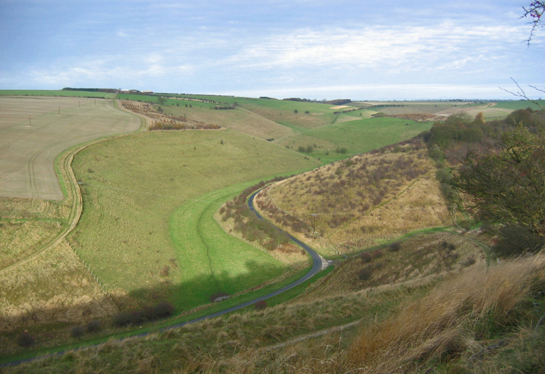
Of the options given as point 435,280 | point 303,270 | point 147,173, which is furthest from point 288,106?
point 435,280

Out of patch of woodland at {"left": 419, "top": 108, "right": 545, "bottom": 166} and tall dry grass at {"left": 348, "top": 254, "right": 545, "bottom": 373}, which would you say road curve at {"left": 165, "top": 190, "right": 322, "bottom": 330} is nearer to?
tall dry grass at {"left": 348, "top": 254, "right": 545, "bottom": 373}

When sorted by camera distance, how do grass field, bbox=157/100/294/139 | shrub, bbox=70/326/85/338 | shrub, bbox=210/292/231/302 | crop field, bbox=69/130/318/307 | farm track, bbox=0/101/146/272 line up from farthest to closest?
1. grass field, bbox=157/100/294/139
2. crop field, bbox=69/130/318/307
3. shrub, bbox=210/292/231/302
4. farm track, bbox=0/101/146/272
5. shrub, bbox=70/326/85/338

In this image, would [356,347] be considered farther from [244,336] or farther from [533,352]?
[244,336]

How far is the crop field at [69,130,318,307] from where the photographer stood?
85.5 ft

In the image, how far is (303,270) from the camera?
97.5 ft

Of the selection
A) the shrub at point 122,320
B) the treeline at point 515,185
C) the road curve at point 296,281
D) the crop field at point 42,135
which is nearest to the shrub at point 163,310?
the shrub at point 122,320

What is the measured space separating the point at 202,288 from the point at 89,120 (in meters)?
51.8

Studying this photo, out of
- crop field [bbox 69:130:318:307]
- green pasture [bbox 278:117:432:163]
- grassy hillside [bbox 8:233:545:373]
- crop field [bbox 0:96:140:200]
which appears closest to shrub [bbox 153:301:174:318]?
crop field [bbox 69:130:318:307]

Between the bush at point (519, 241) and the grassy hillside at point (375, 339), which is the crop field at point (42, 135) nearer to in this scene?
the grassy hillside at point (375, 339)

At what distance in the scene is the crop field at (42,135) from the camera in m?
31.5

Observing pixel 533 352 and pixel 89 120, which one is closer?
pixel 533 352

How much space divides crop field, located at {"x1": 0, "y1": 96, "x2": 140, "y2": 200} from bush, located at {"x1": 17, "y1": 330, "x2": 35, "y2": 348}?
599 inches

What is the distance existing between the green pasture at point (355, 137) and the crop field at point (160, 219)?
38898 mm

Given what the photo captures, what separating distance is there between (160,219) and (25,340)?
64.9 ft
